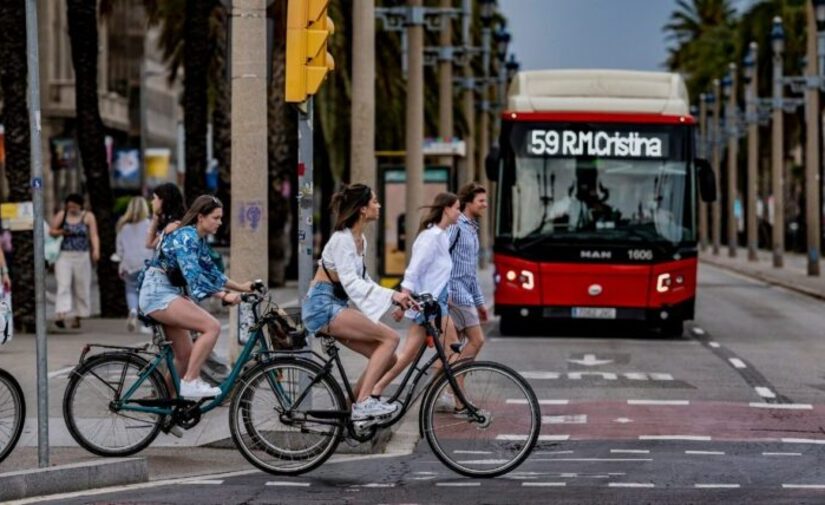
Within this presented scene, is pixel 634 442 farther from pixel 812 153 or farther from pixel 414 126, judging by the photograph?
pixel 812 153

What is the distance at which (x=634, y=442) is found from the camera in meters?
14.1

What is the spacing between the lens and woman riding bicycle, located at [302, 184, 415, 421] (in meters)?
12.4

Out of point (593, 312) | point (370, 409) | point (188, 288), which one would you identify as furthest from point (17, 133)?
point (370, 409)

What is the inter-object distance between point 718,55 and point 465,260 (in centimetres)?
8890

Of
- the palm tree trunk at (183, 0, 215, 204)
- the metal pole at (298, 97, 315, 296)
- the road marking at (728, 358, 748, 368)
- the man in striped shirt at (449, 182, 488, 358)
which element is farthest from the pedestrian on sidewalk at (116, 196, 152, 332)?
the metal pole at (298, 97, 315, 296)

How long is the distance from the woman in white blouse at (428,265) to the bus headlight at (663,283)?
1128 cm

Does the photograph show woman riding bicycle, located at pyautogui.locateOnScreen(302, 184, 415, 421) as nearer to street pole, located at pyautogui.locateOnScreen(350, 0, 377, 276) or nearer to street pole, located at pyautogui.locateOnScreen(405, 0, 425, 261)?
street pole, located at pyautogui.locateOnScreen(350, 0, 377, 276)

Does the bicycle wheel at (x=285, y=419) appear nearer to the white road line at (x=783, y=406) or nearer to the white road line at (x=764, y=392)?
the white road line at (x=783, y=406)

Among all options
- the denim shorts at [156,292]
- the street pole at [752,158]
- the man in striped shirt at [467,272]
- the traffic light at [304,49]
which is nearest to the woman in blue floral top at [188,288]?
the denim shorts at [156,292]

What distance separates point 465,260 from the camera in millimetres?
15906

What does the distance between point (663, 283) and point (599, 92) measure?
259cm

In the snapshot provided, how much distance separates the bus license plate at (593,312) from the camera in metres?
25.3

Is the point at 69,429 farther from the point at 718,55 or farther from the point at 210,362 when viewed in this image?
the point at 718,55

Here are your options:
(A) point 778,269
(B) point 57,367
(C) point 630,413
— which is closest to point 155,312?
(C) point 630,413
